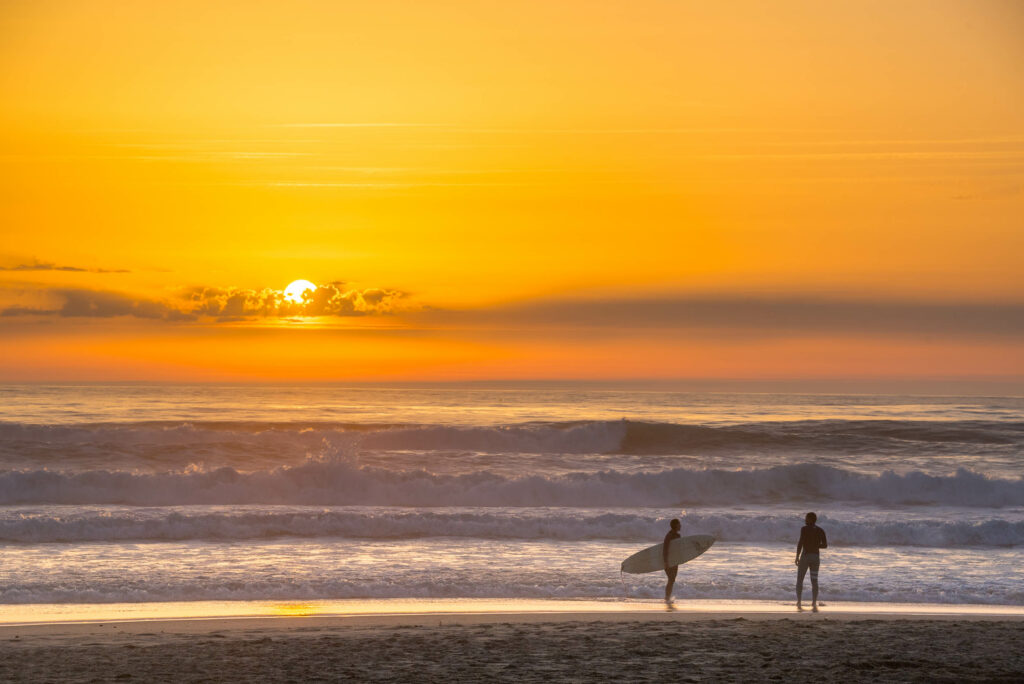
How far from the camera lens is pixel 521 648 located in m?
11.4

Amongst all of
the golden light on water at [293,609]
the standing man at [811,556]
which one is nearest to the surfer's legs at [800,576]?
the standing man at [811,556]

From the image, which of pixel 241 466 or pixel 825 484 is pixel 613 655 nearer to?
pixel 825 484

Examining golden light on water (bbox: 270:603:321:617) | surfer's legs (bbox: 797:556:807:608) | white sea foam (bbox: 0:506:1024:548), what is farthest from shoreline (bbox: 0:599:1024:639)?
white sea foam (bbox: 0:506:1024:548)

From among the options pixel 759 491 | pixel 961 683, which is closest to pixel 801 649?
pixel 961 683

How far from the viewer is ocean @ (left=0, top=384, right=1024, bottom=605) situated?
56.6ft

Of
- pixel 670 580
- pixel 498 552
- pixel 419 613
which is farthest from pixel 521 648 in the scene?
pixel 498 552

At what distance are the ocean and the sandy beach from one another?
264 centimetres

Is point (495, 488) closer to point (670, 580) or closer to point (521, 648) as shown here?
point (670, 580)

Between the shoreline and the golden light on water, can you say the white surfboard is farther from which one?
the golden light on water

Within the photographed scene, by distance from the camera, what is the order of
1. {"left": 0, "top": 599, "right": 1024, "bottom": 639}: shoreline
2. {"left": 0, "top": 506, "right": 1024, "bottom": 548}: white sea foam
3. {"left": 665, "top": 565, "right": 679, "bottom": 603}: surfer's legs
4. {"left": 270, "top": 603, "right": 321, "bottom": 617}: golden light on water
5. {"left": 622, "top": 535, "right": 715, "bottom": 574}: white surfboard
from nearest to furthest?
{"left": 0, "top": 599, "right": 1024, "bottom": 639}: shoreline
{"left": 270, "top": 603, "right": 321, "bottom": 617}: golden light on water
{"left": 665, "top": 565, "right": 679, "bottom": 603}: surfer's legs
{"left": 622, "top": 535, "right": 715, "bottom": 574}: white surfboard
{"left": 0, "top": 506, "right": 1024, "bottom": 548}: white sea foam

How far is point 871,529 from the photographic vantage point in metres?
23.1

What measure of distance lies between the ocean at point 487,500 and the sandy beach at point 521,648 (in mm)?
2641

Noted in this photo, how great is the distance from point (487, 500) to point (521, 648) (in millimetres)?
20255

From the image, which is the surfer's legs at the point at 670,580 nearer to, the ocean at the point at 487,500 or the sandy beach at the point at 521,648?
the ocean at the point at 487,500
